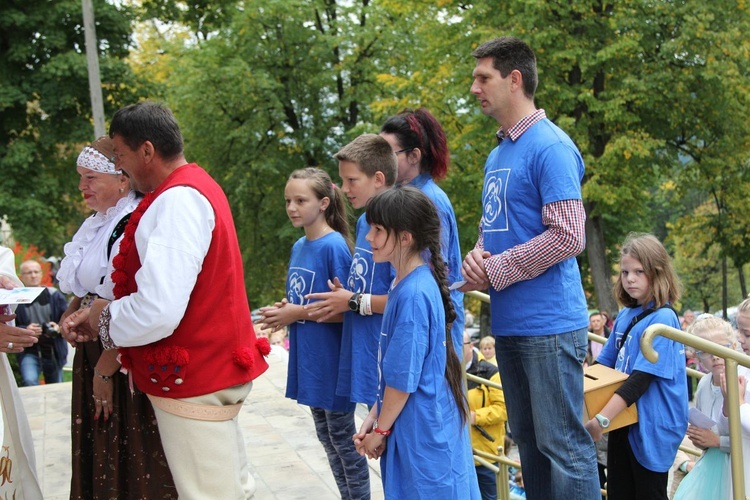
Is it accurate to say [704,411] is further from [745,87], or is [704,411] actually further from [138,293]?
[745,87]

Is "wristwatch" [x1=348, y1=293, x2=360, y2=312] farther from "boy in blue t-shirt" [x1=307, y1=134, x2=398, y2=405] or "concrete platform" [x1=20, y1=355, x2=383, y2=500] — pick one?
"concrete platform" [x1=20, y1=355, x2=383, y2=500]

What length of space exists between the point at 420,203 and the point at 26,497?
227 cm

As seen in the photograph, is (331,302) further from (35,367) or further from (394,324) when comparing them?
(35,367)

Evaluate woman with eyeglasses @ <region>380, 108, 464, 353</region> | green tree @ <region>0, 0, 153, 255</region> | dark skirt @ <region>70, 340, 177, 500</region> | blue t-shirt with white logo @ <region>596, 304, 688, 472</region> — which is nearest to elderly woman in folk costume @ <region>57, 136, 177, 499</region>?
dark skirt @ <region>70, 340, 177, 500</region>

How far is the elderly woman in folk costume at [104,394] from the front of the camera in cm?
335

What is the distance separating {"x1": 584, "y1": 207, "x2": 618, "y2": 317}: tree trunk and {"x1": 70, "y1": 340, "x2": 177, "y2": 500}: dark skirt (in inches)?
545

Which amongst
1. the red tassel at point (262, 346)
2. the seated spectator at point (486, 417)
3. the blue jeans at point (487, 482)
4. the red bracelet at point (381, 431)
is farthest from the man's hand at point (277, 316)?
the blue jeans at point (487, 482)

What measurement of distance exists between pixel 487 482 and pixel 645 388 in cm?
183

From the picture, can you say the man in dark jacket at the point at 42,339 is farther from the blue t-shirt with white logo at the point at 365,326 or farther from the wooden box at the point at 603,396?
the wooden box at the point at 603,396

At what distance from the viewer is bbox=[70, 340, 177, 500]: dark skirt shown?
132 inches

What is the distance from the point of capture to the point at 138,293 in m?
2.75

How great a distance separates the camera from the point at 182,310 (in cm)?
275


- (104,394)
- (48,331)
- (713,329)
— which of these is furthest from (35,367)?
(713,329)

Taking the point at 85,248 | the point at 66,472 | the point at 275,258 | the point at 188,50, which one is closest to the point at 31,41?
the point at 188,50
